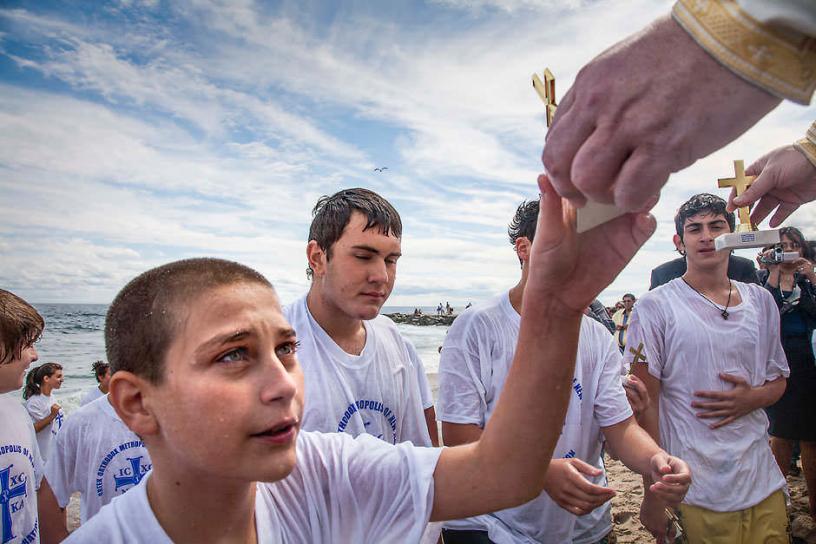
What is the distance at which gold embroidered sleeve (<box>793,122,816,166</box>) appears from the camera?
6.21 feet

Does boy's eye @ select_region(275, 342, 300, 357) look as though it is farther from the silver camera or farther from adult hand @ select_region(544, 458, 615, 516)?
the silver camera

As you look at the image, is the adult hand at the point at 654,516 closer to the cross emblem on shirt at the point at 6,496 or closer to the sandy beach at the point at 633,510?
the sandy beach at the point at 633,510

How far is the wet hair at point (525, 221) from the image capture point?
11.4ft

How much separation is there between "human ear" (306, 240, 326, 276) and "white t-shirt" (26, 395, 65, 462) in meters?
4.12

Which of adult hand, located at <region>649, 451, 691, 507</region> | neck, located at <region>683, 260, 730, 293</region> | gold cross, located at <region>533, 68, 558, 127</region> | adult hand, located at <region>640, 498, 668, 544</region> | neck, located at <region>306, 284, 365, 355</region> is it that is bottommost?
adult hand, located at <region>640, 498, 668, 544</region>

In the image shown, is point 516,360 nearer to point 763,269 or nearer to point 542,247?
point 542,247

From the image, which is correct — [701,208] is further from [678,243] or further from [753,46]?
[753,46]

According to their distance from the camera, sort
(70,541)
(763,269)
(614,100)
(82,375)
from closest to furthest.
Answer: (614,100) < (70,541) < (763,269) < (82,375)

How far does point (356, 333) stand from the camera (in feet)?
10.7

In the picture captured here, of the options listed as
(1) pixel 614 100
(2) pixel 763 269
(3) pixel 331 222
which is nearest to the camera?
(1) pixel 614 100

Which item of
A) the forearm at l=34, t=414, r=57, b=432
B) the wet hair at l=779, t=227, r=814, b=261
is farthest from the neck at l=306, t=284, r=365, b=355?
the wet hair at l=779, t=227, r=814, b=261

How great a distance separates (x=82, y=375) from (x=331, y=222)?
23756 millimetres

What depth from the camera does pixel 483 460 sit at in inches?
66.4

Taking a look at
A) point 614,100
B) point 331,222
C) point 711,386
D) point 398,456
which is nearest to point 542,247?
point 614,100
